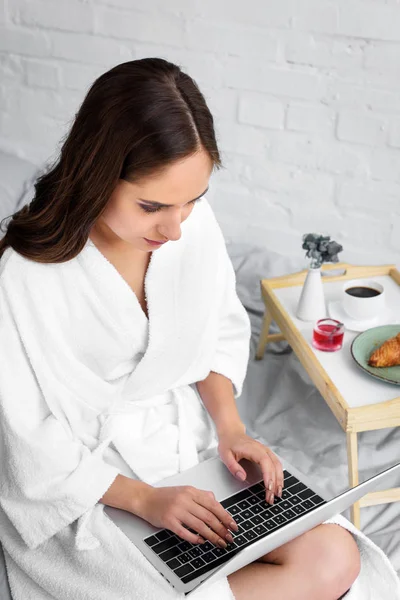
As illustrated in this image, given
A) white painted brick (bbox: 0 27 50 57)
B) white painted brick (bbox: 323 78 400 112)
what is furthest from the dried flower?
white painted brick (bbox: 0 27 50 57)

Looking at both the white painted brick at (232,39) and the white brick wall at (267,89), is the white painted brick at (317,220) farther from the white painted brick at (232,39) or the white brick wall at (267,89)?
the white painted brick at (232,39)

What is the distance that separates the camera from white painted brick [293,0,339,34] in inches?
84.7

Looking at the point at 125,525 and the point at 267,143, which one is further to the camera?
the point at 267,143

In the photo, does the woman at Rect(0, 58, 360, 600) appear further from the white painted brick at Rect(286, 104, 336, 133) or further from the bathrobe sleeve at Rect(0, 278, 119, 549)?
Answer: the white painted brick at Rect(286, 104, 336, 133)

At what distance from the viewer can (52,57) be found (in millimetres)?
2377

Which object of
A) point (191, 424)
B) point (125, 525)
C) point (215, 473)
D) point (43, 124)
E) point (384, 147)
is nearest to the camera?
point (125, 525)

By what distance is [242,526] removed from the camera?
1.27 metres

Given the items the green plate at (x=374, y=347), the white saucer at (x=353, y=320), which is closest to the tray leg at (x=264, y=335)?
the white saucer at (x=353, y=320)

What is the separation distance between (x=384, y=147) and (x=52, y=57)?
999 millimetres

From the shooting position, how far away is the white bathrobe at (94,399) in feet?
4.16

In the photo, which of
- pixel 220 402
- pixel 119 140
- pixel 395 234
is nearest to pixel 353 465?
pixel 220 402

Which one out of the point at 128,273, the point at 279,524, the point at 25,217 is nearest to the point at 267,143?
the point at 128,273

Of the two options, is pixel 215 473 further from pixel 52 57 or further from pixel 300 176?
pixel 52 57

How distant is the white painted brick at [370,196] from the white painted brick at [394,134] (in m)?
0.12
